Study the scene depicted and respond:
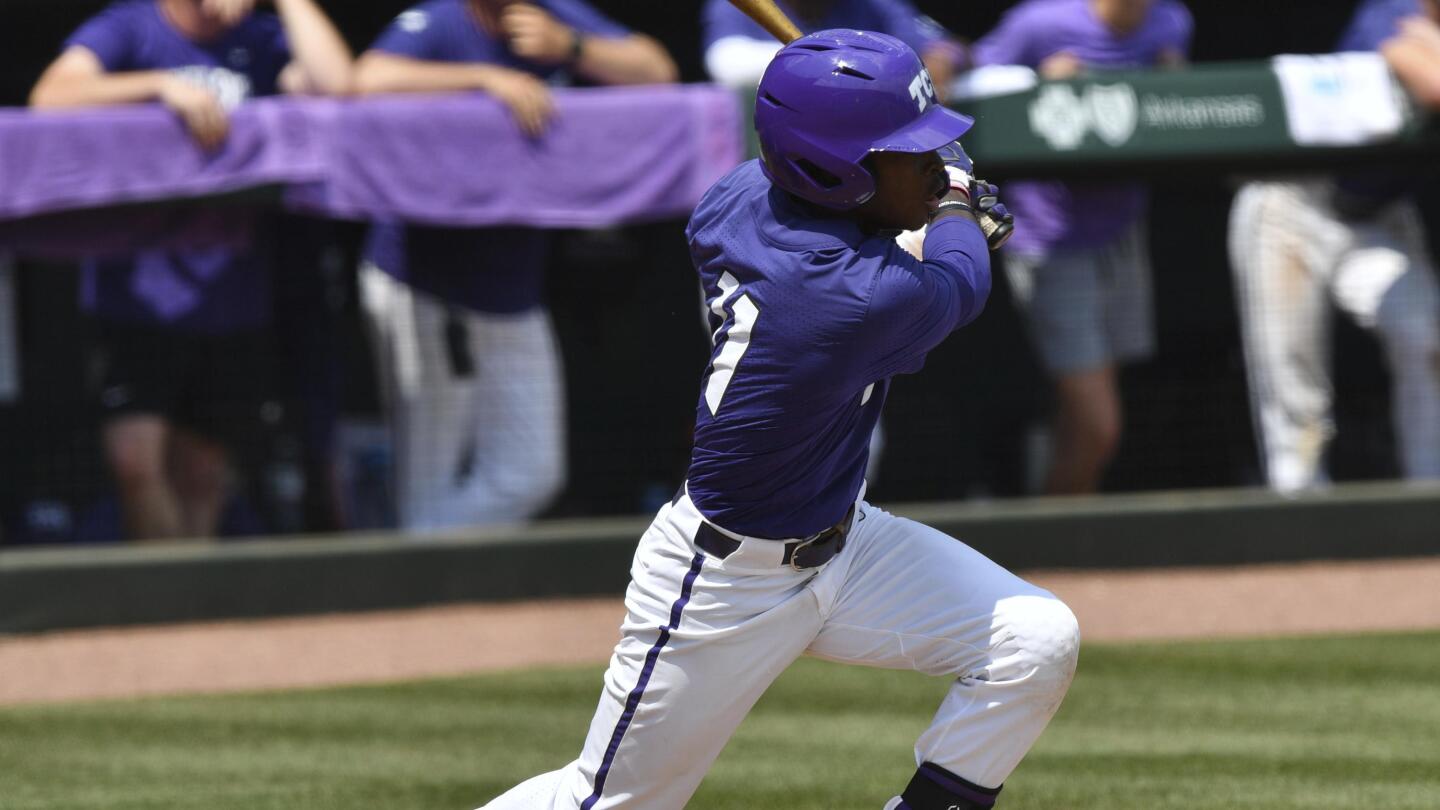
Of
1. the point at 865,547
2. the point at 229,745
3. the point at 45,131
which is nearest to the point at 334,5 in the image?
the point at 45,131

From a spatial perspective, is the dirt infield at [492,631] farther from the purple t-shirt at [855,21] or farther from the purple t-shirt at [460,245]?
the purple t-shirt at [855,21]

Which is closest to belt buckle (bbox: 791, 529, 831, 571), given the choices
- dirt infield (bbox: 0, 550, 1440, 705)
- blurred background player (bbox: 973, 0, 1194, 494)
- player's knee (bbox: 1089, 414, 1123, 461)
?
dirt infield (bbox: 0, 550, 1440, 705)

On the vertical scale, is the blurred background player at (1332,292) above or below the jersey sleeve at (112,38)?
below

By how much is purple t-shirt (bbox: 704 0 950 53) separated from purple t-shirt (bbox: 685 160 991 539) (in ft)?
12.4

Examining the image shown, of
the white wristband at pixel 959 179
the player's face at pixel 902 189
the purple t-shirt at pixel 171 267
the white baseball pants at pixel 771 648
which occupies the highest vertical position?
the player's face at pixel 902 189

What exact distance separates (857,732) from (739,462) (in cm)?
229

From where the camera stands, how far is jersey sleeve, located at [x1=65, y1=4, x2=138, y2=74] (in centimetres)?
742

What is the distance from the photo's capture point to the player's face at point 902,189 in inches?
148

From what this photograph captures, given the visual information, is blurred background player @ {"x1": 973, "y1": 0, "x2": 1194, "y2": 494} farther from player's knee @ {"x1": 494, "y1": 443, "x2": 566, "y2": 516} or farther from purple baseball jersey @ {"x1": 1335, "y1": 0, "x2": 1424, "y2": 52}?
player's knee @ {"x1": 494, "y1": 443, "x2": 566, "y2": 516}

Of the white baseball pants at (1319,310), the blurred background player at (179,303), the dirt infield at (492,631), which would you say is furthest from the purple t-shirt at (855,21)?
the dirt infield at (492,631)

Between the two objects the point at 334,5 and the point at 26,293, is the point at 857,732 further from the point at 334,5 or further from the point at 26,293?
the point at 334,5

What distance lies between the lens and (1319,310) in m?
8.11

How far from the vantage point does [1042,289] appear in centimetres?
793

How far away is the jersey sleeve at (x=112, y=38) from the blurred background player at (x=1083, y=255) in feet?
10.4
